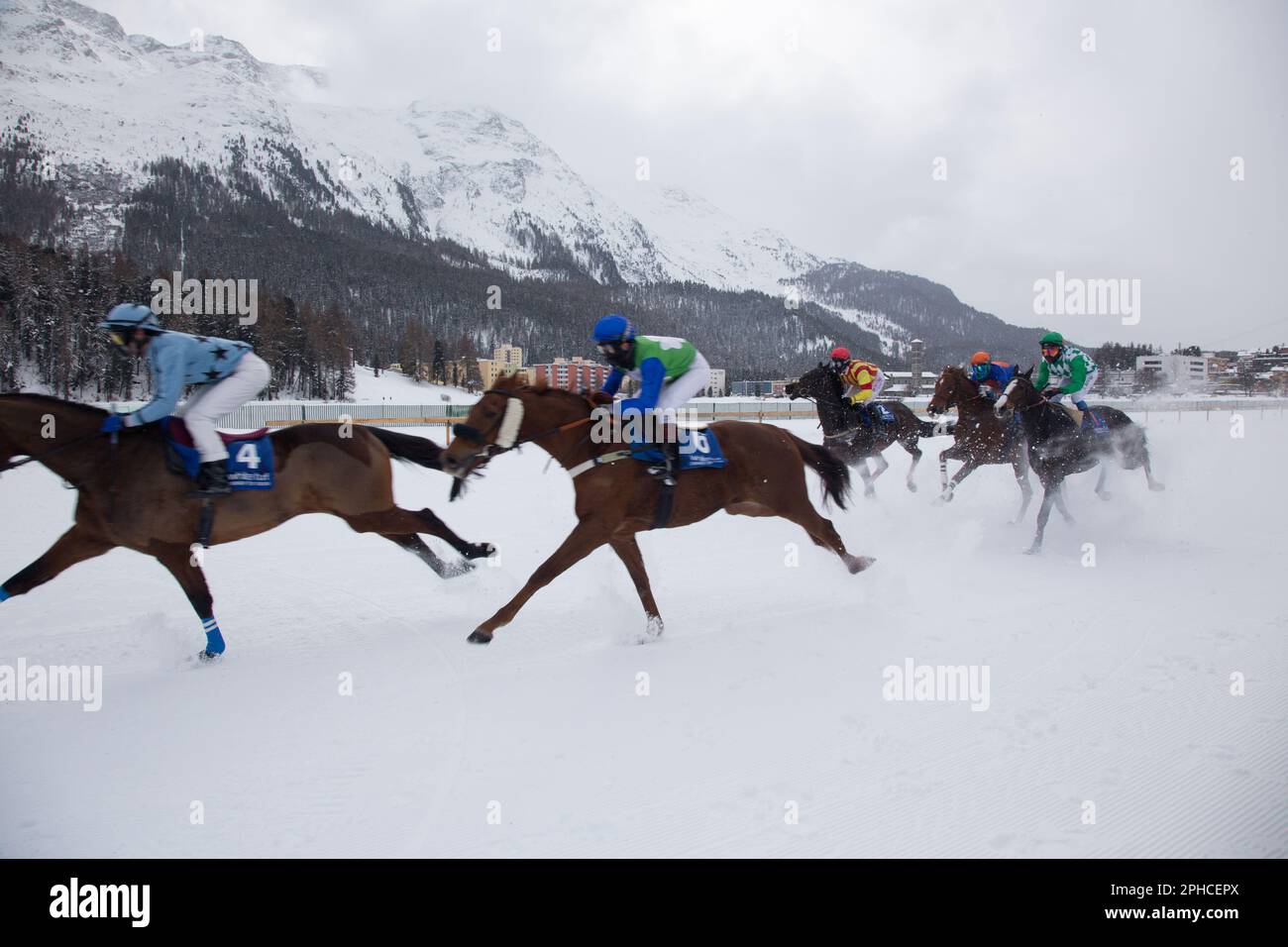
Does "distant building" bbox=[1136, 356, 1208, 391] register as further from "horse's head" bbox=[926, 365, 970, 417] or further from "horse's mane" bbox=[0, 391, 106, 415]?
"horse's mane" bbox=[0, 391, 106, 415]

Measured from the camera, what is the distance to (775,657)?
4898 mm

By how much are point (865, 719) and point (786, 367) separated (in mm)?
140057

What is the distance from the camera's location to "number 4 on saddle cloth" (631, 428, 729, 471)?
5422mm

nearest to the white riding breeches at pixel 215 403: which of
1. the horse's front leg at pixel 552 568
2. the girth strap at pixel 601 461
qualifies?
the horse's front leg at pixel 552 568

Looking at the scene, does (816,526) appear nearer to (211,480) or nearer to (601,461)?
(601,461)

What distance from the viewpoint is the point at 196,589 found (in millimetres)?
4832

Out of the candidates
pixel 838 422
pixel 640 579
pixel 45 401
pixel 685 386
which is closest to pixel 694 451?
pixel 685 386

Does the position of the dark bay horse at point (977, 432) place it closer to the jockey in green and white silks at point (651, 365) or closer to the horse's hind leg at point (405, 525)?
the jockey in green and white silks at point (651, 365)

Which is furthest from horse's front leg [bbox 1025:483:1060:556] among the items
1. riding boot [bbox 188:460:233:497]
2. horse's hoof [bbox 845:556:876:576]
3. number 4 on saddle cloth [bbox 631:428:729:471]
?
riding boot [bbox 188:460:233:497]

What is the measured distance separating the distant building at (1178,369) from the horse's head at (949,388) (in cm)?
7968

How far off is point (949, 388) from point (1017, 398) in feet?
4.16

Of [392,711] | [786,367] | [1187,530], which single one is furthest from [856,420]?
[786,367]

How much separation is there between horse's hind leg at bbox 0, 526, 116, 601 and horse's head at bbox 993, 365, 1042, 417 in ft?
31.3
